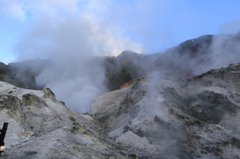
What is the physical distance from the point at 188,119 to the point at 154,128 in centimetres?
218

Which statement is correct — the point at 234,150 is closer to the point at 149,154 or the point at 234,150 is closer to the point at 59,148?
the point at 149,154

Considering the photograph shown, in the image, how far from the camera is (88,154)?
6855mm

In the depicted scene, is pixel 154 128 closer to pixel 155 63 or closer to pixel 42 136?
pixel 42 136

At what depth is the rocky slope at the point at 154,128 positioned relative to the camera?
24.6 feet

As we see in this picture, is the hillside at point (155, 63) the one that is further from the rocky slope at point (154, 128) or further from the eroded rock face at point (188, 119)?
the rocky slope at point (154, 128)

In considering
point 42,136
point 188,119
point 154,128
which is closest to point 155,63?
point 188,119

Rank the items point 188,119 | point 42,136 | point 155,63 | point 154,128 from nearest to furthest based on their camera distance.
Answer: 1. point 42,136
2. point 154,128
3. point 188,119
4. point 155,63

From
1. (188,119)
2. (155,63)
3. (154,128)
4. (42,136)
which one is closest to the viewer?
(42,136)

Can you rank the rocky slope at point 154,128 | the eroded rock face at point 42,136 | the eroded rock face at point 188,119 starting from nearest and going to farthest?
the eroded rock face at point 42,136 → the rocky slope at point 154,128 → the eroded rock face at point 188,119

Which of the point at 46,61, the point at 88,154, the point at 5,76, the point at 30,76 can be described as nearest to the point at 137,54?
the point at 46,61

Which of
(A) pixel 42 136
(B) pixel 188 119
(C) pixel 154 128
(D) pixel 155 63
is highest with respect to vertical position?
(D) pixel 155 63

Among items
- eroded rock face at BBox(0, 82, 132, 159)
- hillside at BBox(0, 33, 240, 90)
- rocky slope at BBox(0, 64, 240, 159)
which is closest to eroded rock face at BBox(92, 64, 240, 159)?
rocky slope at BBox(0, 64, 240, 159)

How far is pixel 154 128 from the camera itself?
10.4 m

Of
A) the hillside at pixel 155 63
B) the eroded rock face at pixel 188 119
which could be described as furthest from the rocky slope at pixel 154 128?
the hillside at pixel 155 63
